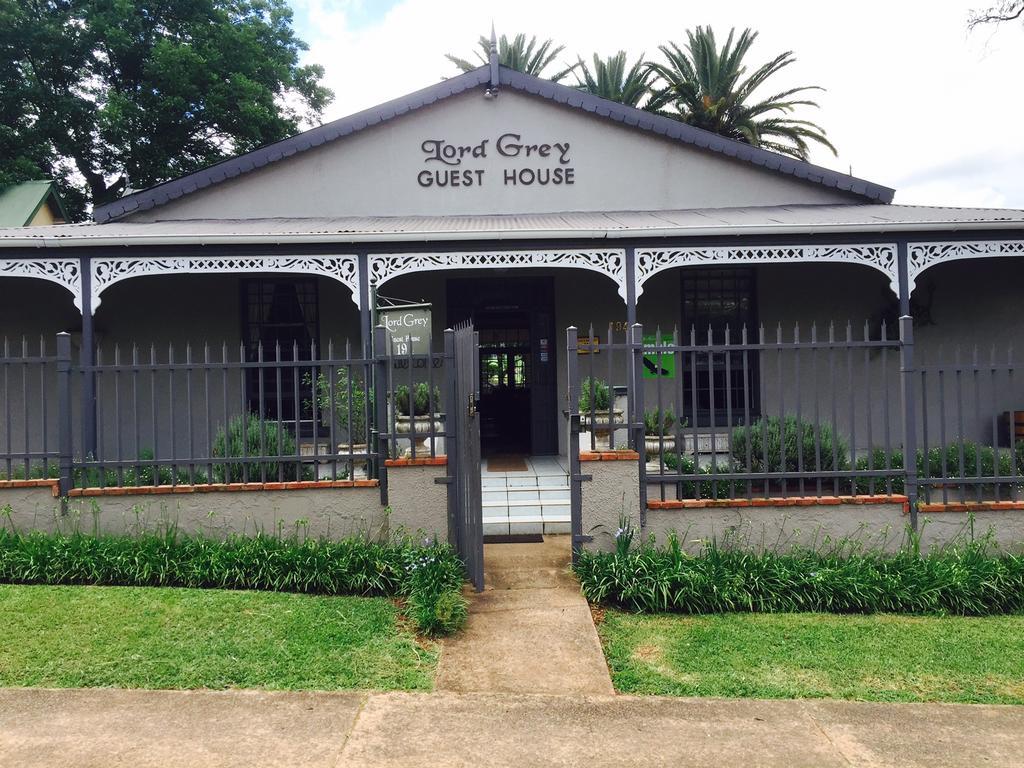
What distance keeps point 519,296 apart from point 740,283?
3.26m

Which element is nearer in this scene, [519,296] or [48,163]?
[519,296]

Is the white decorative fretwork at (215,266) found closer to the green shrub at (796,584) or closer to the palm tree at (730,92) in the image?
the green shrub at (796,584)

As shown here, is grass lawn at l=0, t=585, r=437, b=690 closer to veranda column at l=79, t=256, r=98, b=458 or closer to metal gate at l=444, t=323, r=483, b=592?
metal gate at l=444, t=323, r=483, b=592

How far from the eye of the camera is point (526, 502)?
26.4ft

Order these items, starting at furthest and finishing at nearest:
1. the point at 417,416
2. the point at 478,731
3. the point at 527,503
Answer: the point at 527,503 < the point at 417,416 < the point at 478,731

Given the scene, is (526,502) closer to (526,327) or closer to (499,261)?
(499,261)

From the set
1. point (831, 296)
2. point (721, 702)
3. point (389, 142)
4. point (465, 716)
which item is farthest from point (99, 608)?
point (831, 296)

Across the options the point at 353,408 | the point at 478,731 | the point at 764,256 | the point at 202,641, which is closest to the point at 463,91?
the point at 764,256

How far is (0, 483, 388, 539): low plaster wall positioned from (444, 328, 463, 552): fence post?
63 cm

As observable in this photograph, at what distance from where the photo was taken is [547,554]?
22.2ft

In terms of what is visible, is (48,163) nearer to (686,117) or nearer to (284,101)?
(284,101)

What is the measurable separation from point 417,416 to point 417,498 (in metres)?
0.73

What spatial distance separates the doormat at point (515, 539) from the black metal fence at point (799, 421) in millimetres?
1118

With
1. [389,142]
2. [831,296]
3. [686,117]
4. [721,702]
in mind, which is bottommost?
[721,702]
